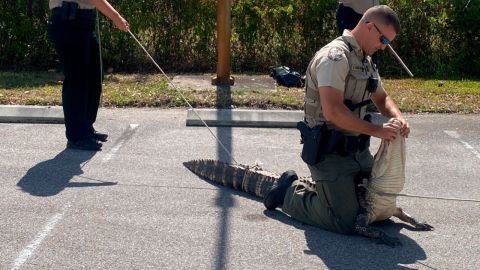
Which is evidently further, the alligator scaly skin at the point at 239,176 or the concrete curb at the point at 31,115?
the concrete curb at the point at 31,115

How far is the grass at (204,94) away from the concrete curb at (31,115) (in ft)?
1.29

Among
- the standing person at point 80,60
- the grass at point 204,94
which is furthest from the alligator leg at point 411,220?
the grass at point 204,94

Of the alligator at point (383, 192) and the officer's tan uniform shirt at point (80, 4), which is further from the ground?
the officer's tan uniform shirt at point (80, 4)

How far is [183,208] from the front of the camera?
5785 millimetres

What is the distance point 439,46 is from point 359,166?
6.38 metres

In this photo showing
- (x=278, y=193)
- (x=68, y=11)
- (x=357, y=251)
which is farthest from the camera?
(x=68, y=11)

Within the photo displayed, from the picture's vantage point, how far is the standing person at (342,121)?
17.0 ft

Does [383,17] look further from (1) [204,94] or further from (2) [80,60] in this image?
(1) [204,94]

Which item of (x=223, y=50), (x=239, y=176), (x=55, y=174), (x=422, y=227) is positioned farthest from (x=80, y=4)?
(x=422, y=227)

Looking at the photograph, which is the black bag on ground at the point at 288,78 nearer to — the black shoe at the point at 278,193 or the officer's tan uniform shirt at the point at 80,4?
the officer's tan uniform shirt at the point at 80,4

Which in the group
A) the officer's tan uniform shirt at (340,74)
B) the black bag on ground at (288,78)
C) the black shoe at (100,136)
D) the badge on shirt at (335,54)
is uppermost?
the badge on shirt at (335,54)

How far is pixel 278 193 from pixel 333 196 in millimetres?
547

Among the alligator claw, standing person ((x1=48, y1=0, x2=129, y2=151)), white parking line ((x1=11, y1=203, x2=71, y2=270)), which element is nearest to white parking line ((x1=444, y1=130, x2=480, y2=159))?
the alligator claw

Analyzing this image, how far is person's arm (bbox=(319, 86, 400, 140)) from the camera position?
5133 millimetres
